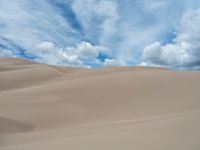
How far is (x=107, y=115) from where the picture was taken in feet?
13.1

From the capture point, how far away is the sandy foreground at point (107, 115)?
86.4 inches

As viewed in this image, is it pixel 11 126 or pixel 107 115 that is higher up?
pixel 107 115

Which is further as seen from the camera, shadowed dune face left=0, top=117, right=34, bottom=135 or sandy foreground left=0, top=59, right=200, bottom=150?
shadowed dune face left=0, top=117, right=34, bottom=135

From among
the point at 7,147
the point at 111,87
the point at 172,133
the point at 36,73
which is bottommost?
the point at 7,147

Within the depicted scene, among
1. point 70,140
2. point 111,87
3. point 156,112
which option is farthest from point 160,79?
point 70,140

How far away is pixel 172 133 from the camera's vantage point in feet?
7.54

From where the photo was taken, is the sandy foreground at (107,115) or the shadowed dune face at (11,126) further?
the shadowed dune face at (11,126)

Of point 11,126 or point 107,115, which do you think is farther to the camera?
point 107,115

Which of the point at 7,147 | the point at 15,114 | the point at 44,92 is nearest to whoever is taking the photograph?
the point at 7,147

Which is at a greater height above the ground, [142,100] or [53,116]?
[142,100]

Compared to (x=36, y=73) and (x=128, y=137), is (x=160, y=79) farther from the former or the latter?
(x=36, y=73)

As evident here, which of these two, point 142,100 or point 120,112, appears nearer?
point 120,112

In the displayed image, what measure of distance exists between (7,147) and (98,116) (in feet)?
6.74

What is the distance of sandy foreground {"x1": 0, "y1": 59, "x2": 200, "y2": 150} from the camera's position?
7.20ft
